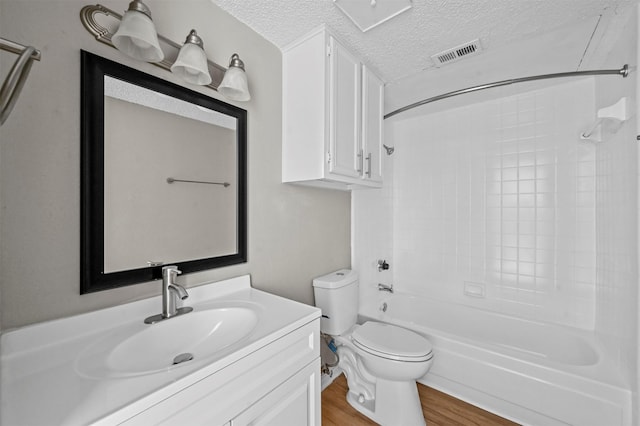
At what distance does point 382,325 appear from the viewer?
5.81 feet

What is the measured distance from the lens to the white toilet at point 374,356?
1429mm

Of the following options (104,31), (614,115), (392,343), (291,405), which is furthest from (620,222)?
(104,31)

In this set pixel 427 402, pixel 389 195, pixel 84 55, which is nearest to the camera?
pixel 84 55

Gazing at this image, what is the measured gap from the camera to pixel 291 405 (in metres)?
0.93

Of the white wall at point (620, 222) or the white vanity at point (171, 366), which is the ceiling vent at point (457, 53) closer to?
the white wall at point (620, 222)

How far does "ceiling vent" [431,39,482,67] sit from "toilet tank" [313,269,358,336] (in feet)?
5.09

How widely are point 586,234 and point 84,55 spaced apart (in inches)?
116

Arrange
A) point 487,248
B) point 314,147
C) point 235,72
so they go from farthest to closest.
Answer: point 487,248, point 314,147, point 235,72

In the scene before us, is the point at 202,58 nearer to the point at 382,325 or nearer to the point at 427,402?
the point at 382,325

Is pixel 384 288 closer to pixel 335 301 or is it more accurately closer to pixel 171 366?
pixel 335 301

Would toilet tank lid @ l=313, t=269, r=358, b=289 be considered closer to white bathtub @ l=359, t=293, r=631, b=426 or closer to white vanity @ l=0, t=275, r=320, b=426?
white bathtub @ l=359, t=293, r=631, b=426

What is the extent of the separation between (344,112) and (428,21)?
23.5 inches

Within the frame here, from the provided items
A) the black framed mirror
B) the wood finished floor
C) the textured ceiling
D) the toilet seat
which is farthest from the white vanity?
the textured ceiling

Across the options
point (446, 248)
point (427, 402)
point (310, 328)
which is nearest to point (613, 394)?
point (427, 402)
